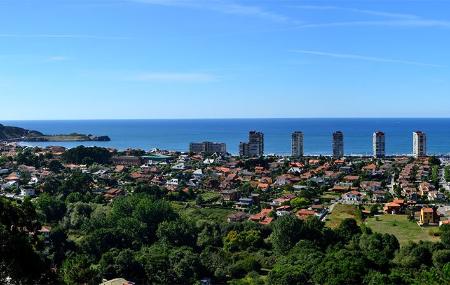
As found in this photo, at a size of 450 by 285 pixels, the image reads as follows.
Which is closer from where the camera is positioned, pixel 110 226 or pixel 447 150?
pixel 110 226

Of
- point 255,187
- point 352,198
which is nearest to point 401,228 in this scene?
point 352,198

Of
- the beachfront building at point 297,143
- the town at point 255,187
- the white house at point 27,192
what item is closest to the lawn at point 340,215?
the town at point 255,187

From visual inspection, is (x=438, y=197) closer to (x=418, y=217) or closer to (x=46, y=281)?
(x=418, y=217)

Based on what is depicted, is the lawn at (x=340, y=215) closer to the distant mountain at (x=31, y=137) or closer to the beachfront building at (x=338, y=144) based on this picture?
the beachfront building at (x=338, y=144)

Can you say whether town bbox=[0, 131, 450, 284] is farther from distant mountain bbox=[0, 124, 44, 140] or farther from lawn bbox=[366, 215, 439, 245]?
distant mountain bbox=[0, 124, 44, 140]

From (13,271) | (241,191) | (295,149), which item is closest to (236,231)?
(241,191)

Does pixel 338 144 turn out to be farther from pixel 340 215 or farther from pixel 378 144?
pixel 340 215
